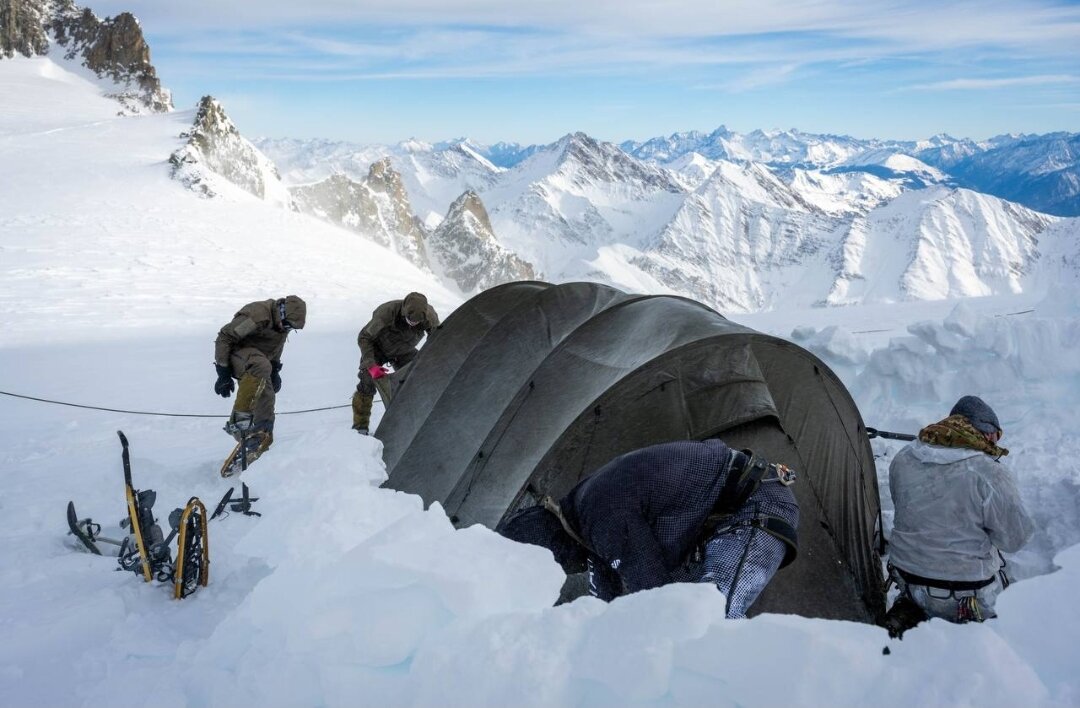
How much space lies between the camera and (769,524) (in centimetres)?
285

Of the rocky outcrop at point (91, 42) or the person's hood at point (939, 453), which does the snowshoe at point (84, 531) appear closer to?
the person's hood at point (939, 453)

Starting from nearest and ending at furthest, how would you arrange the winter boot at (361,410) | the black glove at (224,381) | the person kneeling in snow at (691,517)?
the person kneeling in snow at (691,517), the black glove at (224,381), the winter boot at (361,410)

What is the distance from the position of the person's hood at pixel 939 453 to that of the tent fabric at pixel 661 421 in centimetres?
58

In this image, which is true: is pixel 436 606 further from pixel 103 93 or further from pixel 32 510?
pixel 103 93

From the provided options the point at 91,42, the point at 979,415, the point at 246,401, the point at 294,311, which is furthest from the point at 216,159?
the point at 979,415

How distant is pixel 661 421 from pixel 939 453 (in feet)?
5.20

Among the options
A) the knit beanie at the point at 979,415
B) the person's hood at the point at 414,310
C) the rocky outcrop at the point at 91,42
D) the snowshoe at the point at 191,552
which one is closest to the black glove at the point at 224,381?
the person's hood at the point at 414,310

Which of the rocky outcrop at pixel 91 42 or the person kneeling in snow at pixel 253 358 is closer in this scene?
the person kneeling in snow at pixel 253 358

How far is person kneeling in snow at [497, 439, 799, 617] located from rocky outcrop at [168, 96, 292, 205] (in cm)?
3967

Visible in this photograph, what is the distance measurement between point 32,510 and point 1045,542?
835cm

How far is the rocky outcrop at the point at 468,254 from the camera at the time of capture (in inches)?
7101

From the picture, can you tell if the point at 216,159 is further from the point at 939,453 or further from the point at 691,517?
the point at 691,517

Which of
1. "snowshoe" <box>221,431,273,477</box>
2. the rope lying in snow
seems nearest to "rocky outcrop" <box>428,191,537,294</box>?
the rope lying in snow

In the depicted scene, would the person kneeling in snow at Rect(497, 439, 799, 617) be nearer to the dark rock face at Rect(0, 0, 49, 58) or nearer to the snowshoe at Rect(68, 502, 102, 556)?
the snowshoe at Rect(68, 502, 102, 556)
